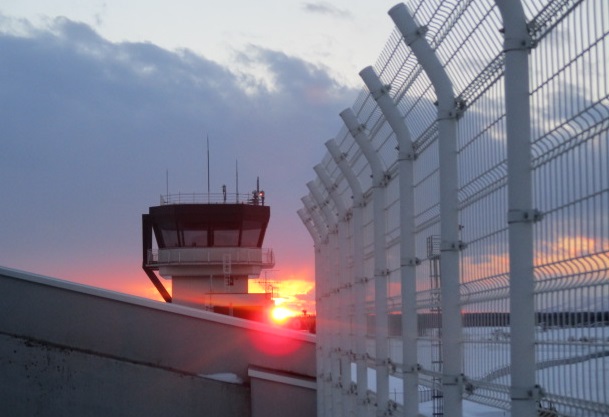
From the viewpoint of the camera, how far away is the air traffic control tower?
112 feet

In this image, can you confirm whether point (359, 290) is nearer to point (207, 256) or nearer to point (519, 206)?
point (519, 206)

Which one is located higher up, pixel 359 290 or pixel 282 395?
pixel 359 290

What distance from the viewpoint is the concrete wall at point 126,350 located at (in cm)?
1755

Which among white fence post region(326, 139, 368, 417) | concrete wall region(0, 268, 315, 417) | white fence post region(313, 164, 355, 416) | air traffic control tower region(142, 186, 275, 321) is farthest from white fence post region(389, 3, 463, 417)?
air traffic control tower region(142, 186, 275, 321)

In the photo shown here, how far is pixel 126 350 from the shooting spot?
58.0 ft

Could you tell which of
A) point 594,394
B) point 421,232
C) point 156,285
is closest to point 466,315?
point 421,232

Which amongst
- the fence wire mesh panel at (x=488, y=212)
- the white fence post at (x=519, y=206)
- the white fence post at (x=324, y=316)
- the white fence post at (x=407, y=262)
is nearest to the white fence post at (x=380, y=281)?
the fence wire mesh panel at (x=488, y=212)

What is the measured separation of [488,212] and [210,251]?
29.4 m

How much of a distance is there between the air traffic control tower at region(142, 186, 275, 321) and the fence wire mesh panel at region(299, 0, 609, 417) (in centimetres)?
2494

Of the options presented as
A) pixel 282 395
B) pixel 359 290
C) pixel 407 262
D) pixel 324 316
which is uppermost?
pixel 407 262

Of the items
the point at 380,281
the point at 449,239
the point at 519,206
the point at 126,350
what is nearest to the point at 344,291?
the point at 380,281

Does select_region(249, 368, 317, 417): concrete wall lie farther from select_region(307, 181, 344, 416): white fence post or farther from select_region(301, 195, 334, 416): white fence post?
select_region(307, 181, 344, 416): white fence post

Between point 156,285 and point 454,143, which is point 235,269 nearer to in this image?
point 156,285

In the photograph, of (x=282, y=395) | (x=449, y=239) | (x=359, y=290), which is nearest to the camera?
(x=449, y=239)
